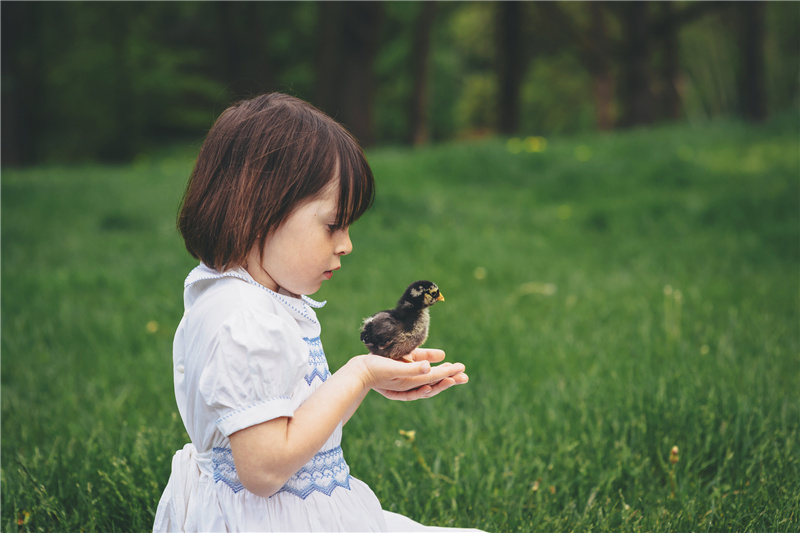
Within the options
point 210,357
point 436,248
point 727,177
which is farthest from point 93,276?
point 727,177

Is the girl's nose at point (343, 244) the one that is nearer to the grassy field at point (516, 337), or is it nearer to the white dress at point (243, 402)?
the white dress at point (243, 402)

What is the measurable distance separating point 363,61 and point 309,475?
44.0 ft

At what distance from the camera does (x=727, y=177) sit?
8992 millimetres

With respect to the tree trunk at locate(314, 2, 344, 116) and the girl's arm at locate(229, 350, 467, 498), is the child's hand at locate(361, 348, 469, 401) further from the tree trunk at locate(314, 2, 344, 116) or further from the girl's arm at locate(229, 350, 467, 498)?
the tree trunk at locate(314, 2, 344, 116)

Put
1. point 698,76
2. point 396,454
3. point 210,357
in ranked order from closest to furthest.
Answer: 1. point 210,357
2. point 396,454
3. point 698,76

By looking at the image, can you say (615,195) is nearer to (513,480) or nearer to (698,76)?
(513,480)

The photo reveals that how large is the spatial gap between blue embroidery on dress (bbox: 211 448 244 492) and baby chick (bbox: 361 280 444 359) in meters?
0.48

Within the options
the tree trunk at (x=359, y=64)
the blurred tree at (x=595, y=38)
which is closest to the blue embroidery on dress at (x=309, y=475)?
the tree trunk at (x=359, y=64)

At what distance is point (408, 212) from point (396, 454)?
5452 mm

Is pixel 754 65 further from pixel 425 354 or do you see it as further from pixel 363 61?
pixel 425 354

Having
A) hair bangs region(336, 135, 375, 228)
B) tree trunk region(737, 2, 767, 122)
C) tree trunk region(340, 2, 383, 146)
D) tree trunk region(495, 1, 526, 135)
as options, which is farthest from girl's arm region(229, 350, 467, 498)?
tree trunk region(495, 1, 526, 135)

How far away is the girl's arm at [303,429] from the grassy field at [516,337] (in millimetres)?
1196

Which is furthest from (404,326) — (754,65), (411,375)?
(754,65)

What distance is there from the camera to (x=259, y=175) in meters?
1.78
